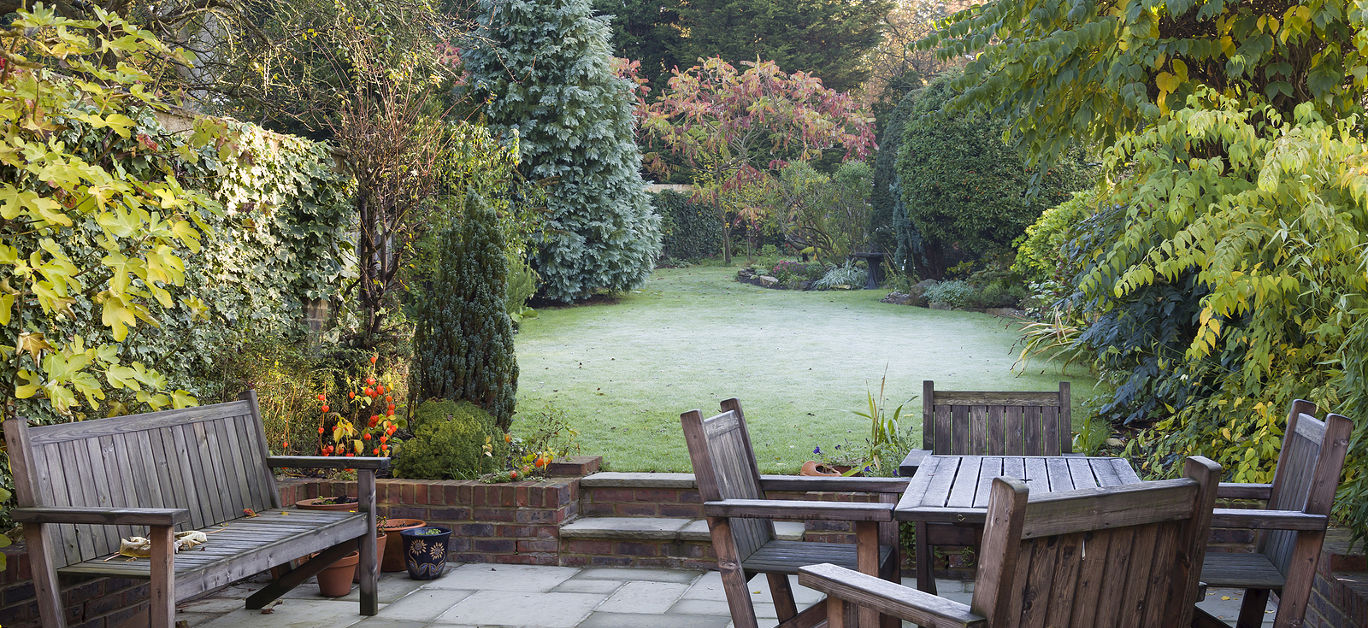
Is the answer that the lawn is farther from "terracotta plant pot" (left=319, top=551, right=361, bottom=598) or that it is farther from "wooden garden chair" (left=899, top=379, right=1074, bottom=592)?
"terracotta plant pot" (left=319, top=551, right=361, bottom=598)

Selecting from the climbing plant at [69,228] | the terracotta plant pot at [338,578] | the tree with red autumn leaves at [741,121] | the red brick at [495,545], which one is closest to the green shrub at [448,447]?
the red brick at [495,545]

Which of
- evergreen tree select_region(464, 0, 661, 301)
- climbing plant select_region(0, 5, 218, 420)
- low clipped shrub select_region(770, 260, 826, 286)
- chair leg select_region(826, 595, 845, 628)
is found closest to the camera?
chair leg select_region(826, 595, 845, 628)

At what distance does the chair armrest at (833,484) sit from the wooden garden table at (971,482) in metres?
0.11

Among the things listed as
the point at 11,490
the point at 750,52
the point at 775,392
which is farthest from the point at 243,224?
the point at 750,52

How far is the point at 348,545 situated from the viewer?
3.92 metres

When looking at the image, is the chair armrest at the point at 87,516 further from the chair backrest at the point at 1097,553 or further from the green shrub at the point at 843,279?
the green shrub at the point at 843,279

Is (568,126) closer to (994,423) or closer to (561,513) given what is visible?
(561,513)

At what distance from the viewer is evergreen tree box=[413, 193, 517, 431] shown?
5332 millimetres

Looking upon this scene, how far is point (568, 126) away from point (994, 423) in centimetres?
968

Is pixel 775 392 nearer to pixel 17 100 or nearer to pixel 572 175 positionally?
pixel 17 100

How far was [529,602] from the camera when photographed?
4109mm

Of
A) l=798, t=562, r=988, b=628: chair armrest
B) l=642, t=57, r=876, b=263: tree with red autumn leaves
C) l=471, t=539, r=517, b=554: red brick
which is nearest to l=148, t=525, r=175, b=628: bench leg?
l=798, t=562, r=988, b=628: chair armrest

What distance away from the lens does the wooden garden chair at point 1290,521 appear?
100 inches

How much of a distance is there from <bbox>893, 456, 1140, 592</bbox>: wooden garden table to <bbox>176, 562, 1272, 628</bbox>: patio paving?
2.52 ft
